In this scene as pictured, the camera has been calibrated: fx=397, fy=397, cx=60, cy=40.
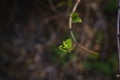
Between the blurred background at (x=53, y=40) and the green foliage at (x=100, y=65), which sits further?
the green foliage at (x=100, y=65)

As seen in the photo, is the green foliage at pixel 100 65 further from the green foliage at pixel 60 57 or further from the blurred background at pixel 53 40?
the green foliage at pixel 60 57

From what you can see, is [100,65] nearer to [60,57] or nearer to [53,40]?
[60,57]

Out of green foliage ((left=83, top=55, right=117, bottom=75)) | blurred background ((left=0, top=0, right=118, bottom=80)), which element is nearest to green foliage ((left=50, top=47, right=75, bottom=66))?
blurred background ((left=0, top=0, right=118, bottom=80))

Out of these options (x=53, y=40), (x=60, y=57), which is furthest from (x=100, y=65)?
(x=53, y=40)

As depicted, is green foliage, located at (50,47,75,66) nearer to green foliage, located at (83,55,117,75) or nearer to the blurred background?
the blurred background

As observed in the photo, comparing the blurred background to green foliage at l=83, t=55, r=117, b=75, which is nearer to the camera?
the blurred background

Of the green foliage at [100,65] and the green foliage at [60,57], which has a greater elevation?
the green foliage at [60,57]

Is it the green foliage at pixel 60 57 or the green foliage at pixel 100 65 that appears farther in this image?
the green foliage at pixel 100 65

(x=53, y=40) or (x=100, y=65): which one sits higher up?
(x=53, y=40)

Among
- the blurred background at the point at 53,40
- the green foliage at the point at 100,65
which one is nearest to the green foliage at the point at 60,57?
the blurred background at the point at 53,40
